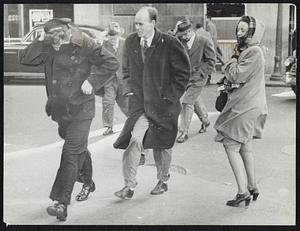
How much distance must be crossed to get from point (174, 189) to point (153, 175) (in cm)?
26

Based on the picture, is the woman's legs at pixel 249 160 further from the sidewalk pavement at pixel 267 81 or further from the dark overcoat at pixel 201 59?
the dark overcoat at pixel 201 59

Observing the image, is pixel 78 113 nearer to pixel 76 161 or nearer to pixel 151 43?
pixel 76 161

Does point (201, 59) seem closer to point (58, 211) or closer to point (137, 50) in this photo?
point (137, 50)

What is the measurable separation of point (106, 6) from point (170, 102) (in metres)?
1.22

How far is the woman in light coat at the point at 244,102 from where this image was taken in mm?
5734

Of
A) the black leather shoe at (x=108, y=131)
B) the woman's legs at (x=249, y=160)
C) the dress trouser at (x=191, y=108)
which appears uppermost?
the dress trouser at (x=191, y=108)

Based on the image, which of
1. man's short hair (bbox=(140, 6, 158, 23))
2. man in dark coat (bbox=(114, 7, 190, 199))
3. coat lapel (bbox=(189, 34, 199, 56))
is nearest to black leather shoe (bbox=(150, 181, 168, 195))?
man in dark coat (bbox=(114, 7, 190, 199))

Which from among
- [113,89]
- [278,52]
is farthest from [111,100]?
[278,52]

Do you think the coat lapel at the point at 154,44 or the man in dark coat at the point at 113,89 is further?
the man in dark coat at the point at 113,89

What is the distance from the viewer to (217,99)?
605 centimetres

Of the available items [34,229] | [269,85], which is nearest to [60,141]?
[34,229]

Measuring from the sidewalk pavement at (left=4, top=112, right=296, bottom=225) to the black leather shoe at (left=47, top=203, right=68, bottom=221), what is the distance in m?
0.09

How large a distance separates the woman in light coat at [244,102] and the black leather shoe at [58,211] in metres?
1.66

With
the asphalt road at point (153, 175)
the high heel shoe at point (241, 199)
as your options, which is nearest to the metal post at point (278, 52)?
the asphalt road at point (153, 175)
